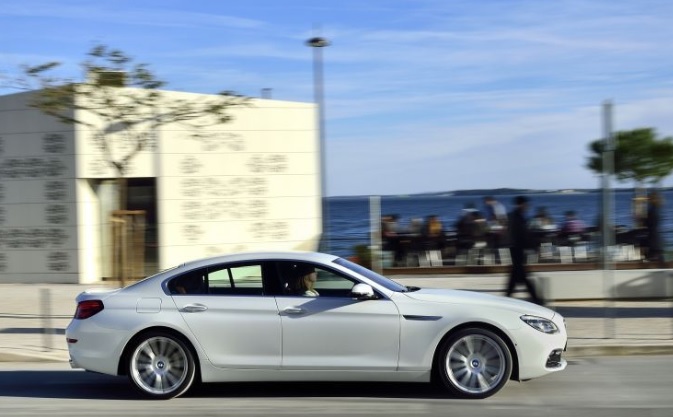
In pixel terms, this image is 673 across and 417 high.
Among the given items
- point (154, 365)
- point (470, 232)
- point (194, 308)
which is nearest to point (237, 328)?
point (194, 308)

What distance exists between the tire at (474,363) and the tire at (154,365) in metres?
2.33

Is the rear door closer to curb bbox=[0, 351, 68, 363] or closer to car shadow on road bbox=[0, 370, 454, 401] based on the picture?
car shadow on road bbox=[0, 370, 454, 401]

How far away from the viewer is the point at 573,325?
40.4 feet

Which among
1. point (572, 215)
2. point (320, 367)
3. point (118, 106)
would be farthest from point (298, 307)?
point (572, 215)

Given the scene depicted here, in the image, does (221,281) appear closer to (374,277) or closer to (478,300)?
(374,277)

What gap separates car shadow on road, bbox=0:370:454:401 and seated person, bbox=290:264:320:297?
100cm

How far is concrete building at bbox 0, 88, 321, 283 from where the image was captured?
1914 cm

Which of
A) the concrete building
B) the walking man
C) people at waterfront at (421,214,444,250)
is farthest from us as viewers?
people at waterfront at (421,214,444,250)

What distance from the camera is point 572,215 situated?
69.8 feet

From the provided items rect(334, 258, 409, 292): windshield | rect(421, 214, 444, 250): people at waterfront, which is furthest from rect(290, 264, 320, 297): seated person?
rect(421, 214, 444, 250): people at waterfront

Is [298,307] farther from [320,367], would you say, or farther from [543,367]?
[543,367]

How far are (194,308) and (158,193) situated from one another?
11978 mm

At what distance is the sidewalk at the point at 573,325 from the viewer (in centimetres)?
1061

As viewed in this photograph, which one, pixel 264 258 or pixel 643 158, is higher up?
pixel 643 158
